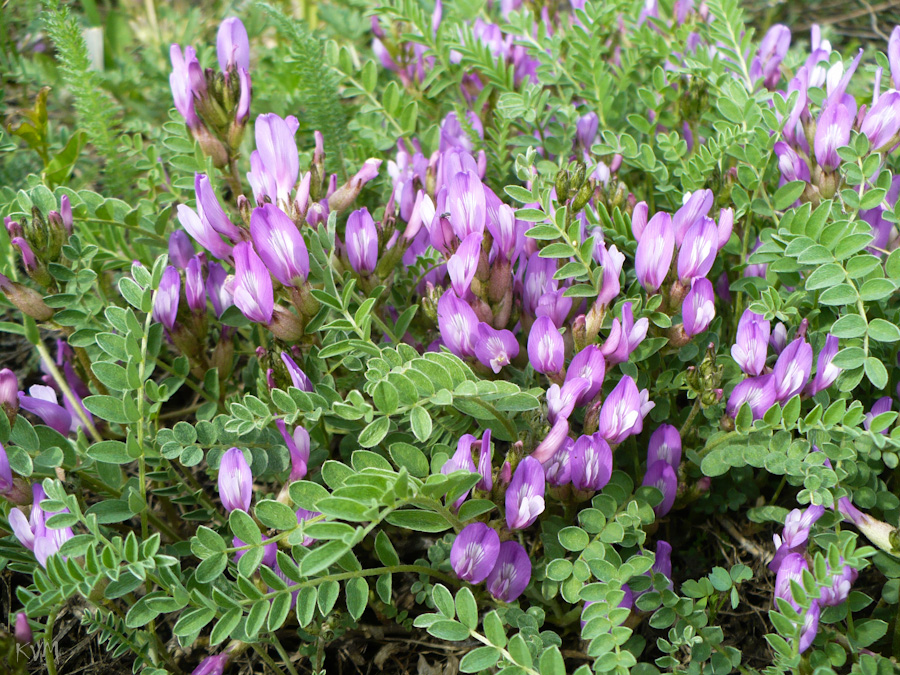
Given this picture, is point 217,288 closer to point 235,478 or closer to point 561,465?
point 235,478

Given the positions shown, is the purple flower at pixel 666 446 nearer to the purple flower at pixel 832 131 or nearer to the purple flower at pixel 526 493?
the purple flower at pixel 526 493

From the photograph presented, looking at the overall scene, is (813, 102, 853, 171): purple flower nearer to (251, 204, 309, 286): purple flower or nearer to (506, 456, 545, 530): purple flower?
(506, 456, 545, 530): purple flower

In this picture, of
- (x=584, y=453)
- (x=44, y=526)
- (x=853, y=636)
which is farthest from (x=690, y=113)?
(x=44, y=526)

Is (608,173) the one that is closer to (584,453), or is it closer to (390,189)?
(390,189)

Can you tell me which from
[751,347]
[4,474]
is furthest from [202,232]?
[751,347]

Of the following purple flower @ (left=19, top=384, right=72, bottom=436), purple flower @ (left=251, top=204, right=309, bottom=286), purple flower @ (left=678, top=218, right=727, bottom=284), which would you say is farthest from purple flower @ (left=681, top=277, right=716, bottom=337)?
purple flower @ (left=19, top=384, right=72, bottom=436)

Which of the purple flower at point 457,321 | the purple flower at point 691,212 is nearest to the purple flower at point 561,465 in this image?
the purple flower at point 457,321
